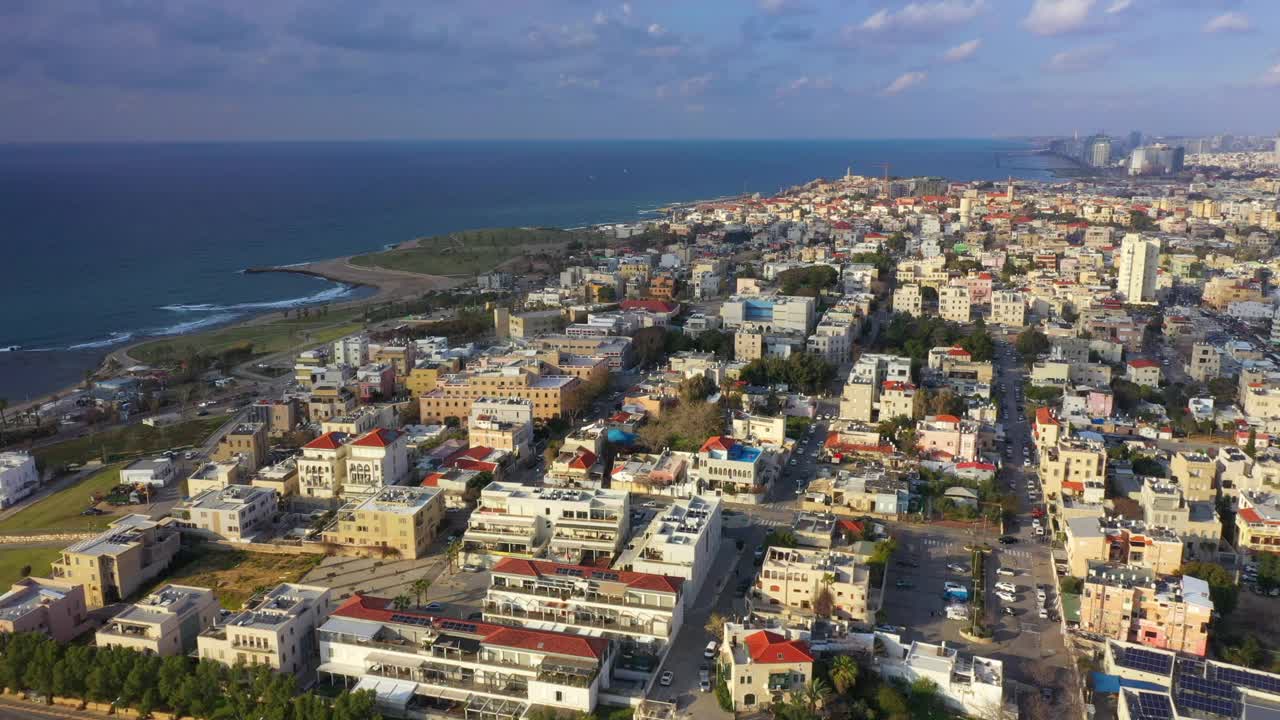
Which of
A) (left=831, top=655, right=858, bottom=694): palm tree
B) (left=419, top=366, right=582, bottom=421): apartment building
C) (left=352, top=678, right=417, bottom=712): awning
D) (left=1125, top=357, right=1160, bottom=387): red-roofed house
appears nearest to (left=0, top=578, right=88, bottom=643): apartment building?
(left=352, top=678, right=417, bottom=712): awning

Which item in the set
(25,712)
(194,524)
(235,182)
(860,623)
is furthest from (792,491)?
(235,182)

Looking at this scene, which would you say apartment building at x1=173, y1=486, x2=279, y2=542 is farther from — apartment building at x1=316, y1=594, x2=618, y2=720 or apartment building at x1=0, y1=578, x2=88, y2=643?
apartment building at x1=316, y1=594, x2=618, y2=720

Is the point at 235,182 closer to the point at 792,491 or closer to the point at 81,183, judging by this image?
the point at 81,183

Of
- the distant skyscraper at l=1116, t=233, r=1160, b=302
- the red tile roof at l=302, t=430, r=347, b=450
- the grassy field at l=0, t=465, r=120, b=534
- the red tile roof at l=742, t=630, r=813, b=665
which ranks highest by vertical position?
the distant skyscraper at l=1116, t=233, r=1160, b=302

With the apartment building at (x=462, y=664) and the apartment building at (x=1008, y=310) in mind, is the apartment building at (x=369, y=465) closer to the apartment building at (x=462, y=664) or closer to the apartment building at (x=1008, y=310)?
the apartment building at (x=462, y=664)

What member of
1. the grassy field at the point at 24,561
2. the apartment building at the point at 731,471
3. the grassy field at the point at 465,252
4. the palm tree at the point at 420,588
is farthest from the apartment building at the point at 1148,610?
the grassy field at the point at 465,252

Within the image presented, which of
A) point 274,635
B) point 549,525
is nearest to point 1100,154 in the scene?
point 549,525

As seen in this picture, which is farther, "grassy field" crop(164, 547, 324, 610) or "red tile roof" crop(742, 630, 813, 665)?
"grassy field" crop(164, 547, 324, 610)

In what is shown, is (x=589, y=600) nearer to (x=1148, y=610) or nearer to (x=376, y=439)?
(x=376, y=439)
